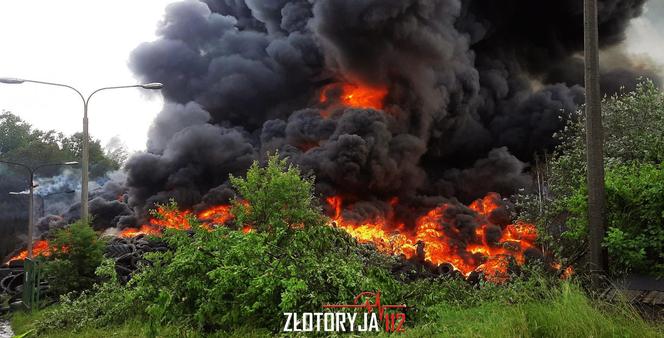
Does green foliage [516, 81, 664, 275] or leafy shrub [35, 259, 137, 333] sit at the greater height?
green foliage [516, 81, 664, 275]

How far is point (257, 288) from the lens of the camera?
9.16 meters

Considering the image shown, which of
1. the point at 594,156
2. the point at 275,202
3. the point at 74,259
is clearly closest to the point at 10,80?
the point at 74,259

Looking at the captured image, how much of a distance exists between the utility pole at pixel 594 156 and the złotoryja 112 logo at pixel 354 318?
330 cm

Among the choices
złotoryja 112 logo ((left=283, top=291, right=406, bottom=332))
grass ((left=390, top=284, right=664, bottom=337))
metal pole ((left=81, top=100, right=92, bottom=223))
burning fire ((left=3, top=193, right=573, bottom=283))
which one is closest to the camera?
grass ((left=390, top=284, right=664, bottom=337))

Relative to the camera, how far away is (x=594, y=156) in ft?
30.4

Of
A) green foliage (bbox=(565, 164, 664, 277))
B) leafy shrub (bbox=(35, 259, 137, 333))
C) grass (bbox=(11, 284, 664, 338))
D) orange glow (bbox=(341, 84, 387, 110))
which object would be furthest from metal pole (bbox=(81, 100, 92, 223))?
orange glow (bbox=(341, 84, 387, 110))

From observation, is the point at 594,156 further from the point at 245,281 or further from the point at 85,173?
the point at 85,173

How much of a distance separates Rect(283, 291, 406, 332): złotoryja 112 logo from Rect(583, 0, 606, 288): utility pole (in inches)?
130

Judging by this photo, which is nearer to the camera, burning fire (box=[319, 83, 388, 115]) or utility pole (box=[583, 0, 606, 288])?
utility pole (box=[583, 0, 606, 288])

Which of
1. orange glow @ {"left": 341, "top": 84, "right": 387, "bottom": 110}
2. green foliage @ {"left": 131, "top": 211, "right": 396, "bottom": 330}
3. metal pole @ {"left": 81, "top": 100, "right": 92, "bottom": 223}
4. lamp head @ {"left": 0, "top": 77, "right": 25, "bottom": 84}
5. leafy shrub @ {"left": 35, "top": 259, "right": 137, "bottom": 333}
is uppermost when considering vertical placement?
orange glow @ {"left": 341, "top": 84, "right": 387, "bottom": 110}

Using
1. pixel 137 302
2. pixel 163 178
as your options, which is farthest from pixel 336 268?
pixel 163 178

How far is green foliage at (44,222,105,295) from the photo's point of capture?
14.6 metres

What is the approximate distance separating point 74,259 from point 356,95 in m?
28.3

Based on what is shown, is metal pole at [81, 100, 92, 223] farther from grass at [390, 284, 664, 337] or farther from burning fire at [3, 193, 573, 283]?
grass at [390, 284, 664, 337]
